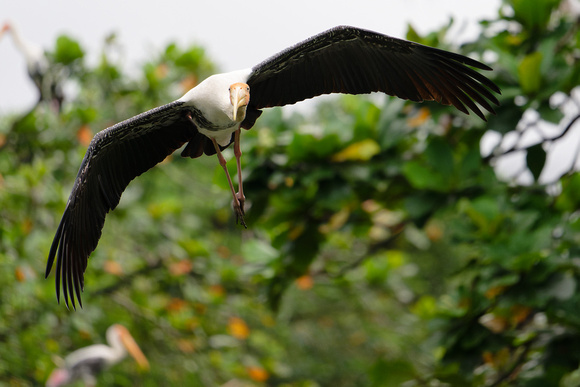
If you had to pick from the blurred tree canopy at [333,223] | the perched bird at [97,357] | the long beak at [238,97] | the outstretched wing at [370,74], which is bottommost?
the perched bird at [97,357]

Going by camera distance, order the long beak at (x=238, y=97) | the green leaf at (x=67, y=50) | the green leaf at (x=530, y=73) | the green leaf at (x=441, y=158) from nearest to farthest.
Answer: the long beak at (x=238, y=97) → the green leaf at (x=530, y=73) → the green leaf at (x=441, y=158) → the green leaf at (x=67, y=50)

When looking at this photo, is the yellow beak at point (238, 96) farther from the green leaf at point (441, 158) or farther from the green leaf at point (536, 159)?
the green leaf at point (536, 159)

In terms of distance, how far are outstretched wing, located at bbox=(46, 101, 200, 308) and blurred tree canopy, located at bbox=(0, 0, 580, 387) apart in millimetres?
357

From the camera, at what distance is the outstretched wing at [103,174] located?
79.1 inches

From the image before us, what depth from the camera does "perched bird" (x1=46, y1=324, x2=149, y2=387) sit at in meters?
5.51

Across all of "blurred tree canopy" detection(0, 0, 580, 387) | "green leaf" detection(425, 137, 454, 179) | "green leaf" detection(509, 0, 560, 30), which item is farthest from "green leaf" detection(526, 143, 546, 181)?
"green leaf" detection(509, 0, 560, 30)

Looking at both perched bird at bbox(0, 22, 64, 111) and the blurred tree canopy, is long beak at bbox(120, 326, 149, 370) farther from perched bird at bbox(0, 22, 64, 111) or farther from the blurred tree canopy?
perched bird at bbox(0, 22, 64, 111)

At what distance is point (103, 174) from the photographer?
7.06 feet

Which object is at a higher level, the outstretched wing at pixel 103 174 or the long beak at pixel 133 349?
the outstretched wing at pixel 103 174

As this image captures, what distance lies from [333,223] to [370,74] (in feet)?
3.80

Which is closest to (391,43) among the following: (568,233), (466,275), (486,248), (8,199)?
(486,248)

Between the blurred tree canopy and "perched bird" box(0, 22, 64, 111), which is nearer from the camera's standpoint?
the blurred tree canopy

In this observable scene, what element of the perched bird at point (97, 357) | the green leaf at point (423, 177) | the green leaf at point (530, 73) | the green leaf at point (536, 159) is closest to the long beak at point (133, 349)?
the perched bird at point (97, 357)

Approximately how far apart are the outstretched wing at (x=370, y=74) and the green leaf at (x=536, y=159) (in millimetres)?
634
